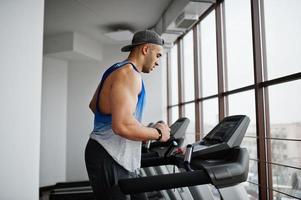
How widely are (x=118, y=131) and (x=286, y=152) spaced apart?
5.84ft

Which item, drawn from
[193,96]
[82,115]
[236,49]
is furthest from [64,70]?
[236,49]

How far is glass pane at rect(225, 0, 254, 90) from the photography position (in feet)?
9.71

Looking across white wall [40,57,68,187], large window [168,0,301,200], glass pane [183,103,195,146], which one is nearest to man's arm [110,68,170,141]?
large window [168,0,301,200]

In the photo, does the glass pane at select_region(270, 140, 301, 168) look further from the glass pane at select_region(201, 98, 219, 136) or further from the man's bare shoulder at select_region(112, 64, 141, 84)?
the man's bare shoulder at select_region(112, 64, 141, 84)

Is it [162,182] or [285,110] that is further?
[285,110]

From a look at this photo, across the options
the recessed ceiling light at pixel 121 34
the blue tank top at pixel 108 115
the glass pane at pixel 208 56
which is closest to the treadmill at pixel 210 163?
the blue tank top at pixel 108 115

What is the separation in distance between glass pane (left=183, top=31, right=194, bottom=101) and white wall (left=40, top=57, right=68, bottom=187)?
2608mm

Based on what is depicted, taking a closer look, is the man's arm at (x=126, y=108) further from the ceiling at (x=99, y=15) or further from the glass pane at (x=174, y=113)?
the glass pane at (x=174, y=113)

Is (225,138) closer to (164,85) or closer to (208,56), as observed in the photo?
(208,56)

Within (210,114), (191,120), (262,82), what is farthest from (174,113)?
(262,82)

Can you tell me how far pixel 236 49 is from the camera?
322 cm

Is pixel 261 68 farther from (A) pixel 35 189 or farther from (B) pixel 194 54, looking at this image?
(A) pixel 35 189

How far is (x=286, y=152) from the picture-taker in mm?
2381

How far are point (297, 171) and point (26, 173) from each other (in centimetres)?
204
